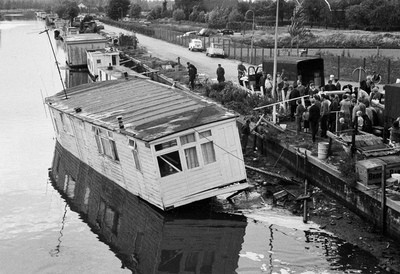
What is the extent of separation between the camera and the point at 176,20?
121m

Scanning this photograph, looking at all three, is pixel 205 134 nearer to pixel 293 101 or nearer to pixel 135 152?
pixel 135 152

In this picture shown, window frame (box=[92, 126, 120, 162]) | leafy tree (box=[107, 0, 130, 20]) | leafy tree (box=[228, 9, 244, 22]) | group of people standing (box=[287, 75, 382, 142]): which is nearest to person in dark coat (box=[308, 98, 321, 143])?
group of people standing (box=[287, 75, 382, 142])

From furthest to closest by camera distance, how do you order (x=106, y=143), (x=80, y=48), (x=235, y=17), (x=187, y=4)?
(x=187, y=4)
(x=235, y=17)
(x=80, y=48)
(x=106, y=143)

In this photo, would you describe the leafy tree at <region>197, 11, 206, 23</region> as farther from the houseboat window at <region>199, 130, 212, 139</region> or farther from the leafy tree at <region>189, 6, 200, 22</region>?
the houseboat window at <region>199, 130, 212, 139</region>

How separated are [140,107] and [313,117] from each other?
6.79 meters

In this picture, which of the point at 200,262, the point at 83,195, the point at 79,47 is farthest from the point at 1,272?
the point at 79,47

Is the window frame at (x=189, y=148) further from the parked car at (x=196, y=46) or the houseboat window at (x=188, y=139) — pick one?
the parked car at (x=196, y=46)

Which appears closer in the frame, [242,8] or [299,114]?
[299,114]

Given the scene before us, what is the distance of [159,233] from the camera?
2064cm

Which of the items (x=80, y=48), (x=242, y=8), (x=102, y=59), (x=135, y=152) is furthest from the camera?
(x=242, y=8)

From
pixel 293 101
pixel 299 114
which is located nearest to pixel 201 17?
pixel 293 101

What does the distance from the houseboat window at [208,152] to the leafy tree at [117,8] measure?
119m

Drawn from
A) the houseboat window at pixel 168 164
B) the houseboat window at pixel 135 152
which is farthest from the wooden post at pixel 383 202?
the houseboat window at pixel 135 152

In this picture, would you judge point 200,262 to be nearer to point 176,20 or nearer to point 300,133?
point 300,133
